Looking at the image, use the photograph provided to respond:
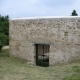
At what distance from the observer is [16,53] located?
13781mm

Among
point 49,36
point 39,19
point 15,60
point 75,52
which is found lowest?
point 15,60

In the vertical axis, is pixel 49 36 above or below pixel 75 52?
above

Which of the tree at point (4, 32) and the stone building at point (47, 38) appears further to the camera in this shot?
the tree at point (4, 32)

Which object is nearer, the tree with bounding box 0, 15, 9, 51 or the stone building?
the stone building

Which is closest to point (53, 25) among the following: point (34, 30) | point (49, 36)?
point (49, 36)

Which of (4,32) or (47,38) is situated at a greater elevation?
(47,38)

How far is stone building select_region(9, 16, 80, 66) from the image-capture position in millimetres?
10805

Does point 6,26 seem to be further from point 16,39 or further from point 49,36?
point 49,36

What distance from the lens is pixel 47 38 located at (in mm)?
11891

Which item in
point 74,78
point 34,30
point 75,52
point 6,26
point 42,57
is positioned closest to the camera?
point 74,78

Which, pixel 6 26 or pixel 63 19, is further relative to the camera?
pixel 6 26

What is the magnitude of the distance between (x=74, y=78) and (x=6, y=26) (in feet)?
46.2

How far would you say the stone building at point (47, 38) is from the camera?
425 inches

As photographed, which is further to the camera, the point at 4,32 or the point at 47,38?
the point at 4,32
